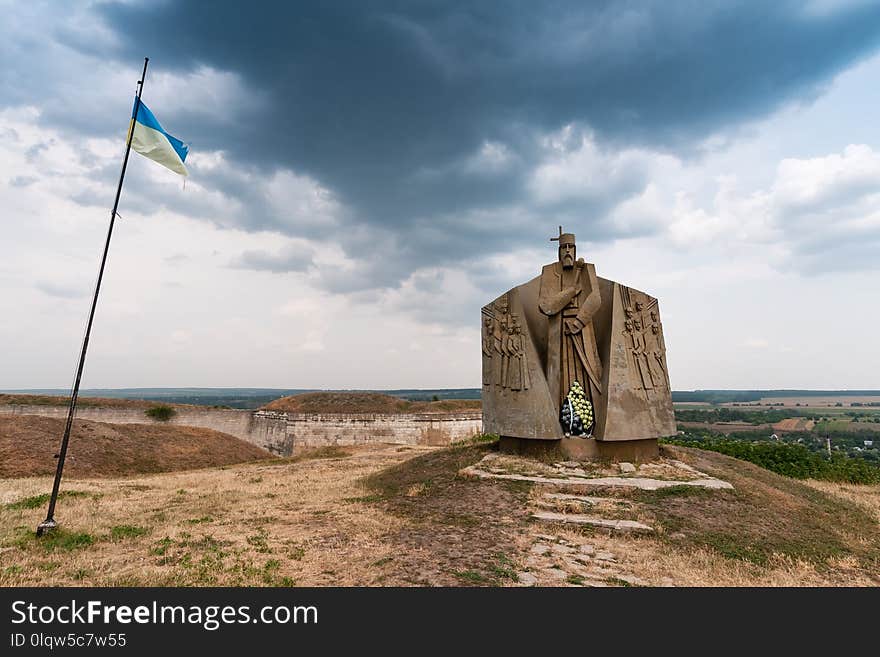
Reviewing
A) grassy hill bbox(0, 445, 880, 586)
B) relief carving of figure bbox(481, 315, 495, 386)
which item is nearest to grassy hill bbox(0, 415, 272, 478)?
grassy hill bbox(0, 445, 880, 586)

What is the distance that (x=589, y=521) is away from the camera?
7309mm

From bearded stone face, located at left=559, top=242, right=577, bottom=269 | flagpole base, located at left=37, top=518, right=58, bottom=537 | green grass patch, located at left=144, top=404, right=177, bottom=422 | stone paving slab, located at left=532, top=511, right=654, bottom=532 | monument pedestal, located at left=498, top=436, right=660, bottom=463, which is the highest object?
bearded stone face, located at left=559, top=242, right=577, bottom=269

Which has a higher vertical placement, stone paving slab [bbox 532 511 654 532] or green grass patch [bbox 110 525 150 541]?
stone paving slab [bbox 532 511 654 532]

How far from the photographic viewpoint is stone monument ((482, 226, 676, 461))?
10.8 metres

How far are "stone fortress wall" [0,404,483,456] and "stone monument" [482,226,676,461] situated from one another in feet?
56.8

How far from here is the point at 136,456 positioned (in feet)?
63.3

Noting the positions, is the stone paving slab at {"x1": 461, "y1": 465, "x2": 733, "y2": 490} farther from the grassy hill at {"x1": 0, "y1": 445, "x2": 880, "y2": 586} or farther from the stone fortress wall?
the stone fortress wall

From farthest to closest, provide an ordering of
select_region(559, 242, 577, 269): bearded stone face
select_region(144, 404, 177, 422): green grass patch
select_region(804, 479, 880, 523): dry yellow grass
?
select_region(144, 404, 177, 422): green grass patch → select_region(559, 242, 577, 269): bearded stone face → select_region(804, 479, 880, 523): dry yellow grass

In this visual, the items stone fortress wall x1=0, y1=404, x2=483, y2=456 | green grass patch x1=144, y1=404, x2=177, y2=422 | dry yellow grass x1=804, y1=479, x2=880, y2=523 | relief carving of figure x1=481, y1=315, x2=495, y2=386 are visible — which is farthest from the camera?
green grass patch x1=144, y1=404, x2=177, y2=422

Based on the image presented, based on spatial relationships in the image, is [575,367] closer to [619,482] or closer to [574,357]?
[574,357]

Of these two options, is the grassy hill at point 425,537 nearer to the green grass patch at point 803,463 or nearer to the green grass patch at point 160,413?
the green grass patch at point 803,463

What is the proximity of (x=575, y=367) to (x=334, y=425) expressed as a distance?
66.1 feet
